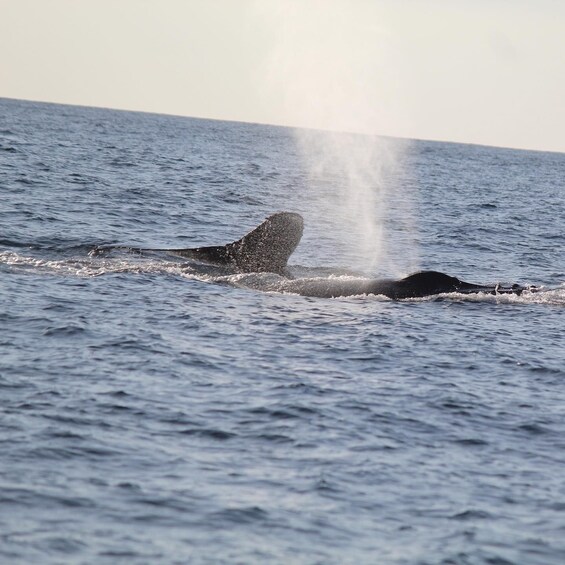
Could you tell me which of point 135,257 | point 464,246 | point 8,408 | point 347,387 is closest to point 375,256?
point 464,246

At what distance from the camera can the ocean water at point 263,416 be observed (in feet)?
33.8

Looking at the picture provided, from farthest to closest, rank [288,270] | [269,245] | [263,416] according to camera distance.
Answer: [288,270]
[269,245]
[263,416]

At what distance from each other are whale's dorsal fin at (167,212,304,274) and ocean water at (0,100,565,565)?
37.5 inches

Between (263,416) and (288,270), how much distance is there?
12156mm

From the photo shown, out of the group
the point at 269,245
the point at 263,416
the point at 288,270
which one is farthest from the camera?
the point at 288,270

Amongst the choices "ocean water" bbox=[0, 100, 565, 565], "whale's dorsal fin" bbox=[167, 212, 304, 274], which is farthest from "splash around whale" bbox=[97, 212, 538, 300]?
"ocean water" bbox=[0, 100, 565, 565]

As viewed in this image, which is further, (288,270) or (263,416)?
(288,270)

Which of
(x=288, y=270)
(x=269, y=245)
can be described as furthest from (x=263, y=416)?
(x=288, y=270)

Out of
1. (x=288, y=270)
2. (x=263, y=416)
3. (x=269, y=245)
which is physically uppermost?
(x=269, y=245)

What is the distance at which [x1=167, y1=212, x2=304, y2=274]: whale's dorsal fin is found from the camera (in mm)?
24766

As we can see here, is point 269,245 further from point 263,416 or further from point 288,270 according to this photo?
point 263,416

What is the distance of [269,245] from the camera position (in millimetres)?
25016

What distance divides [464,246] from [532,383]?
69.5 ft

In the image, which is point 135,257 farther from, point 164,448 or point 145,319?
point 164,448
